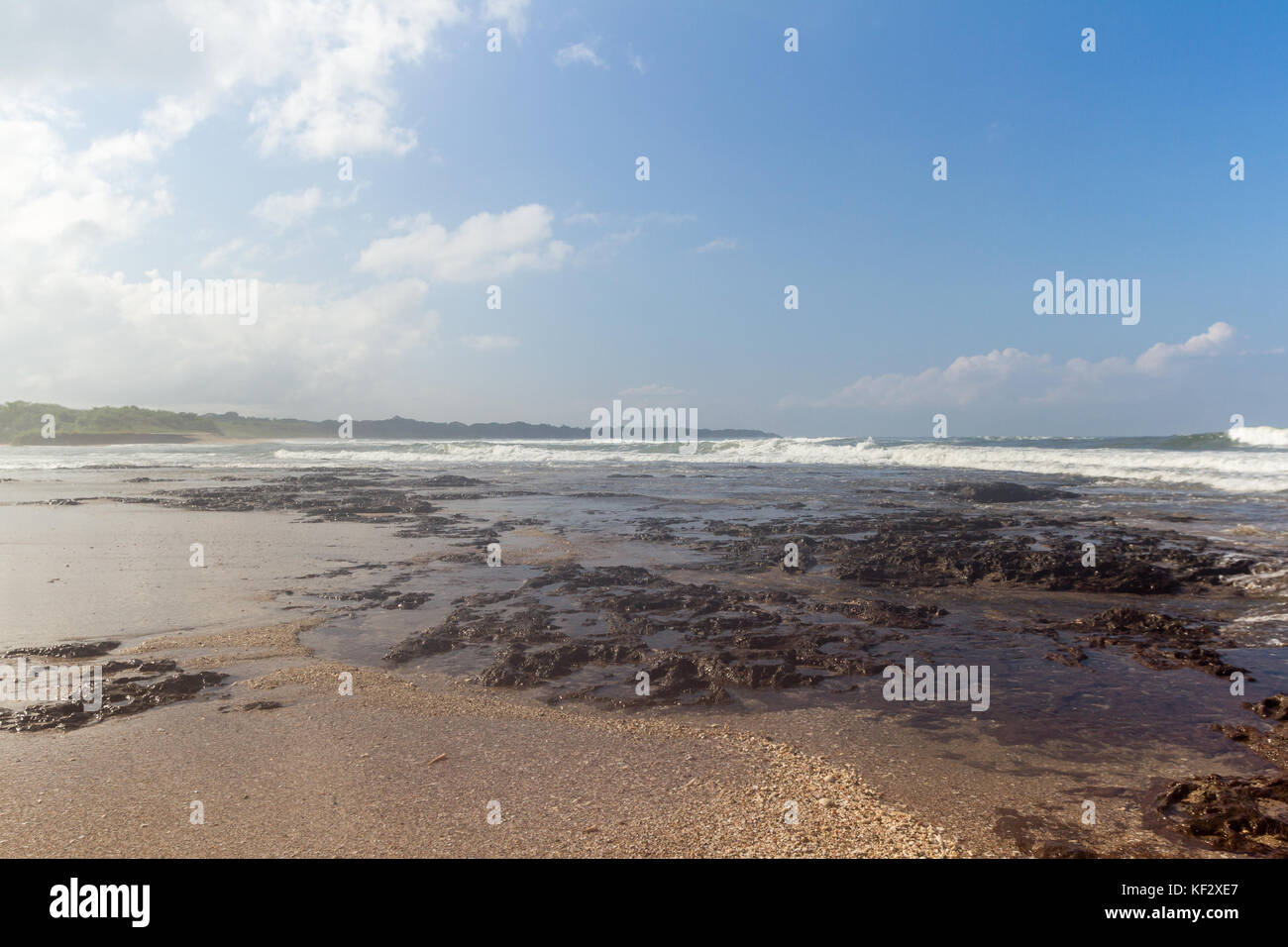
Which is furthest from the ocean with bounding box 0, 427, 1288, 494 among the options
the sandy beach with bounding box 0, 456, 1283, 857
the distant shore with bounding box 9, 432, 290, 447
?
the distant shore with bounding box 9, 432, 290, 447

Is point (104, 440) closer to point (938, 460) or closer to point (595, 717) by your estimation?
point (938, 460)

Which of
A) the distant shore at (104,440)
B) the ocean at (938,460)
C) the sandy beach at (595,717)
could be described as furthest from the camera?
the distant shore at (104,440)

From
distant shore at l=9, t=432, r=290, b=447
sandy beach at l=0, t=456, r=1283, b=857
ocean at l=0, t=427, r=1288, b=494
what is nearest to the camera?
sandy beach at l=0, t=456, r=1283, b=857

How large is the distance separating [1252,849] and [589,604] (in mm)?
6172

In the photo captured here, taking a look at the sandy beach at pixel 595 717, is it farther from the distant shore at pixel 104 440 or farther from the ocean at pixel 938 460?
the distant shore at pixel 104 440

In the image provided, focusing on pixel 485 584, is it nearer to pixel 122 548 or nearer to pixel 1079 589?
pixel 122 548

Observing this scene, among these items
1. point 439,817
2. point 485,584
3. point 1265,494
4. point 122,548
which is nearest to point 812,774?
point 439,817

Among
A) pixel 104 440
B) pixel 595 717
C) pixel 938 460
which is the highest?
pixel 104 440

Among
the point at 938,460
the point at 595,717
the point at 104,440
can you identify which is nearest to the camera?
the point at 595,717

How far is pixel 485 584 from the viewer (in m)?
9.27

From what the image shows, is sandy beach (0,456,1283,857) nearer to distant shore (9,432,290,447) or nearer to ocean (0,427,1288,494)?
ocean (0,427,1288,494)

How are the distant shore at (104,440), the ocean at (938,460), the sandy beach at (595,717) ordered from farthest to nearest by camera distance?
1. the distant shore at (104,440)
2. the ocean at (938,460)
3. the sandy beach at (595,717)

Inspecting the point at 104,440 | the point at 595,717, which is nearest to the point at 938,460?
the point at 595,717

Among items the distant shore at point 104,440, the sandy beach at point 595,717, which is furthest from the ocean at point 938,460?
the distant shore at point 104,440
